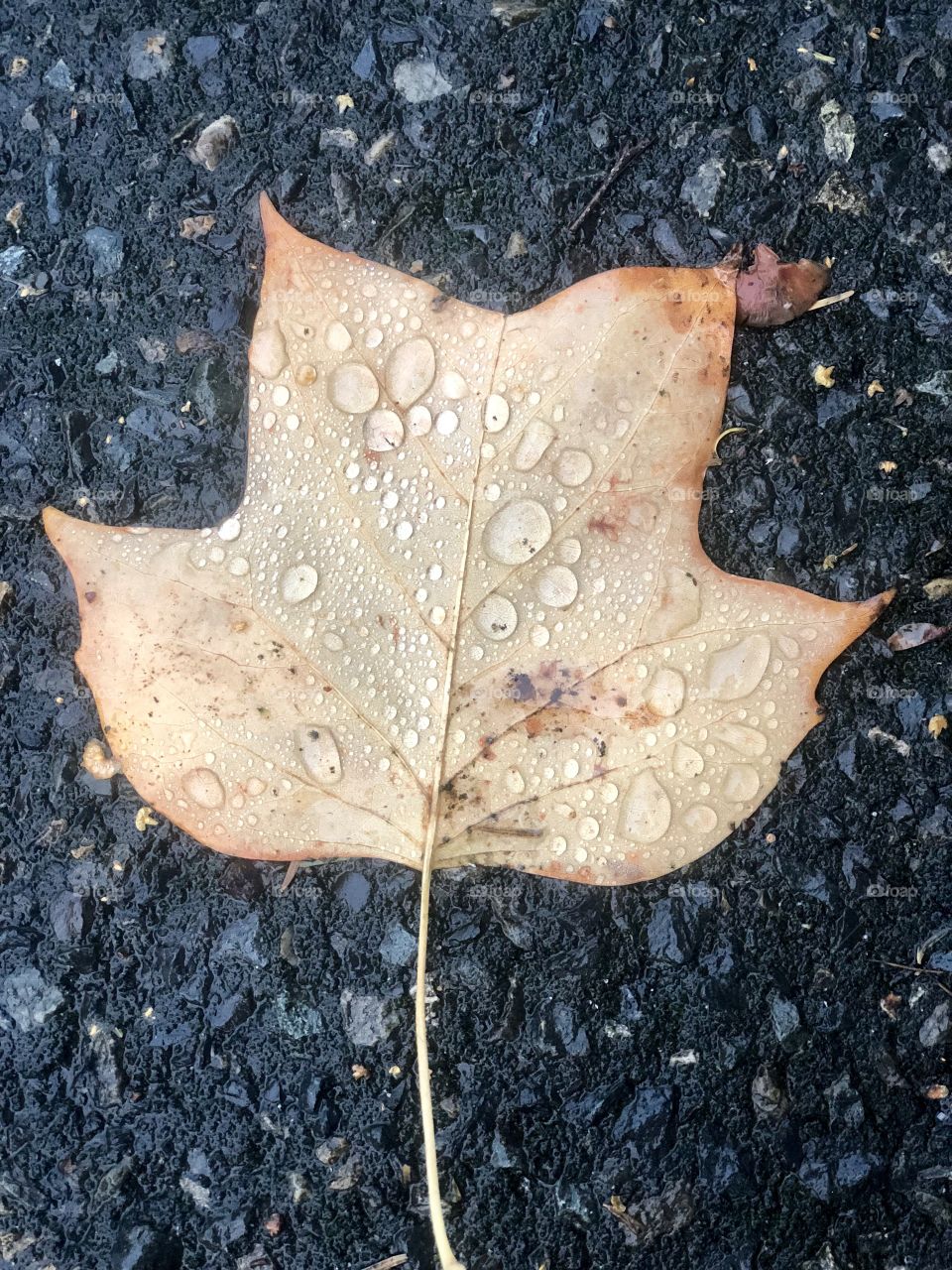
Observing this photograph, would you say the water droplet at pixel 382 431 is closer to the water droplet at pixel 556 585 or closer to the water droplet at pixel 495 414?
the water droplet at pixel 495 414

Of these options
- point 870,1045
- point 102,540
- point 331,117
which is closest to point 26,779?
point 102,540

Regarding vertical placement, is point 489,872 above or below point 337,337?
below

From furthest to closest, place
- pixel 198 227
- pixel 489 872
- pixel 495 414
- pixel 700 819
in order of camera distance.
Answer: pixel 198 227, pixel 489 872, pixel 700 819, pixel 495 414

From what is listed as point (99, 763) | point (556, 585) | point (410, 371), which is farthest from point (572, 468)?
point (99, 763)

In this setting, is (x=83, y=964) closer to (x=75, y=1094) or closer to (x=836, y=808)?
(x=75, y=1094)

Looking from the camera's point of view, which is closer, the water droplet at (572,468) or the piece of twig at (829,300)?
the water droplet at (572,468)

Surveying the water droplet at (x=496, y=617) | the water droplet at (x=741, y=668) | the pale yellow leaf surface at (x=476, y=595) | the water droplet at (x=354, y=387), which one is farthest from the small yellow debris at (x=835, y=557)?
the water droplet at (x=354, y=387)

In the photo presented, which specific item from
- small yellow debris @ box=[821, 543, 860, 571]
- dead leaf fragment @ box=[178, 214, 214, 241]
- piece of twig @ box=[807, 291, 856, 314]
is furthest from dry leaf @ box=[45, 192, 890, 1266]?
dead leaf fragment @ box=[178, 214, 214, 241]

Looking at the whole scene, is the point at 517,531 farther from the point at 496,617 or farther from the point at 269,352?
the point at 269,352
